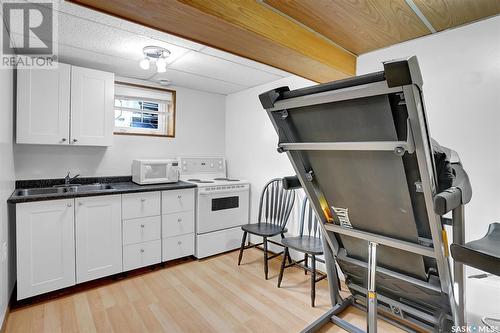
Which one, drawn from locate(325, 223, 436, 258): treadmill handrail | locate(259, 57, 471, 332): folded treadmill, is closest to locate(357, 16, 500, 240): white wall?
locate(259, 57, 471, 332): folded treadmill

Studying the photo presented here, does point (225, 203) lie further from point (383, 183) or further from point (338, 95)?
point (338, 95)

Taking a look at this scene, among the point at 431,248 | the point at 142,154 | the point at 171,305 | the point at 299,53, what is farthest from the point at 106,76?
the point at 431,248

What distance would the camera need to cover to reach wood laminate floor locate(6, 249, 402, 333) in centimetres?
198

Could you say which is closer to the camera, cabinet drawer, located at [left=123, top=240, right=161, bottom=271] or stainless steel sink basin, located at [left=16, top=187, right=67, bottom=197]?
stainless steel sink basin, located at [left=16, top=187, right=67, bottom=197]

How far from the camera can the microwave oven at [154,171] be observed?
3.05 meters

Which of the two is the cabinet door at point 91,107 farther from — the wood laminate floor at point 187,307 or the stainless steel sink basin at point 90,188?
the wood laminate floor at point 187,307

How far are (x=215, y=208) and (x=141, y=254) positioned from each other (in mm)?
1015

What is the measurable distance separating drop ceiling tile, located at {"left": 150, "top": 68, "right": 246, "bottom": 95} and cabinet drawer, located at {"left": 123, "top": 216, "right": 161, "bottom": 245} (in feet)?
5.78

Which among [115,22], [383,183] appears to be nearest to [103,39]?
[115,22]

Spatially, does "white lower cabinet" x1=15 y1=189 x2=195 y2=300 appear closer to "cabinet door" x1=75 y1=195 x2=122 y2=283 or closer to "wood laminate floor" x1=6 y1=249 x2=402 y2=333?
"cabinet door" x1=75 y1=195 x2=122 y2=283

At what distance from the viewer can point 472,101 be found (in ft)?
5.88

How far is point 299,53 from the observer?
1805 mm

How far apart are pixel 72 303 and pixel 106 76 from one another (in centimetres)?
230

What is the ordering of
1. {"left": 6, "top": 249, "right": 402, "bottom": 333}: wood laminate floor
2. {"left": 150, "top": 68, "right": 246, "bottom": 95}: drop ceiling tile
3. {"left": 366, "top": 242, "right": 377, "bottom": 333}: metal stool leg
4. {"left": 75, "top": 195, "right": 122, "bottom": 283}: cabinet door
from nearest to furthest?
{"left": 366, "top": 242, "right": 377, "bottom": 333}: metal stool leg → {"left": 6, "top": 249, "right": 402, "bottom": 333}: wood laminate floor → {"left": 75, "top": 195, "right": 122, "bottom": 283}: cabinet door → {"left": 150, "top": 68, "right": 246, "bottom": 95}: drop ceiling tile
